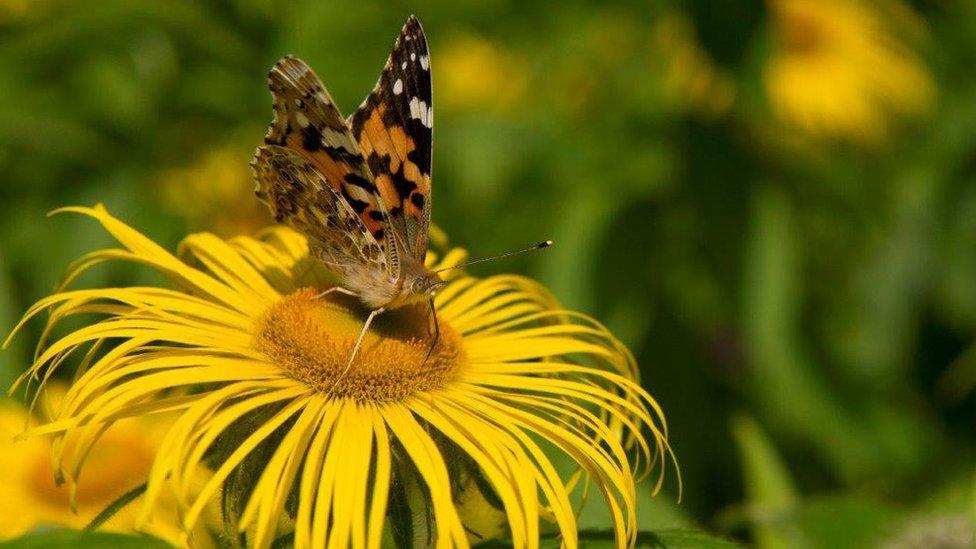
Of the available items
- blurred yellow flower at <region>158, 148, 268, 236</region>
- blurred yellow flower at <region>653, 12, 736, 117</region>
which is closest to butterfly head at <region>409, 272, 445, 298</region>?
blurred yellow flower at <region>158, 148, 268, 236</region>

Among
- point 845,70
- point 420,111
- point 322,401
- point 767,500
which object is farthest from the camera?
point 845,70

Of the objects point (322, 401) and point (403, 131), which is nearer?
point (322, 401)

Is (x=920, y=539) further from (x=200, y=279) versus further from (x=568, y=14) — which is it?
(x=568, y=14)

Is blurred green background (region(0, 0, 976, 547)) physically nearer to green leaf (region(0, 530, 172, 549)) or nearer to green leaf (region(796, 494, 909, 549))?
green leaf (region(796, 494, 909, 549))

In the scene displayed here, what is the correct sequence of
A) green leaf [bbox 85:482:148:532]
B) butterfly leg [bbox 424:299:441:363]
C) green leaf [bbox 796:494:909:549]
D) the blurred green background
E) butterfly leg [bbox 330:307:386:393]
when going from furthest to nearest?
the blurred green background
green leaf [bbox 796:494:909:549]
butterfly leg [bbox 424:299:441:363]
butterfly leg [bbox 330:307:386:393]
green leaf [bbox 85:482:148:532]

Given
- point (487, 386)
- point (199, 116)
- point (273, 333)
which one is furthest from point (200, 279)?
point (199, 116)

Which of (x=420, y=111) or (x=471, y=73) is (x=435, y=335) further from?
(x=471, y=73)

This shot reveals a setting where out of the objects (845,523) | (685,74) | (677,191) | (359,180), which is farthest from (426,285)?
(685,74)
